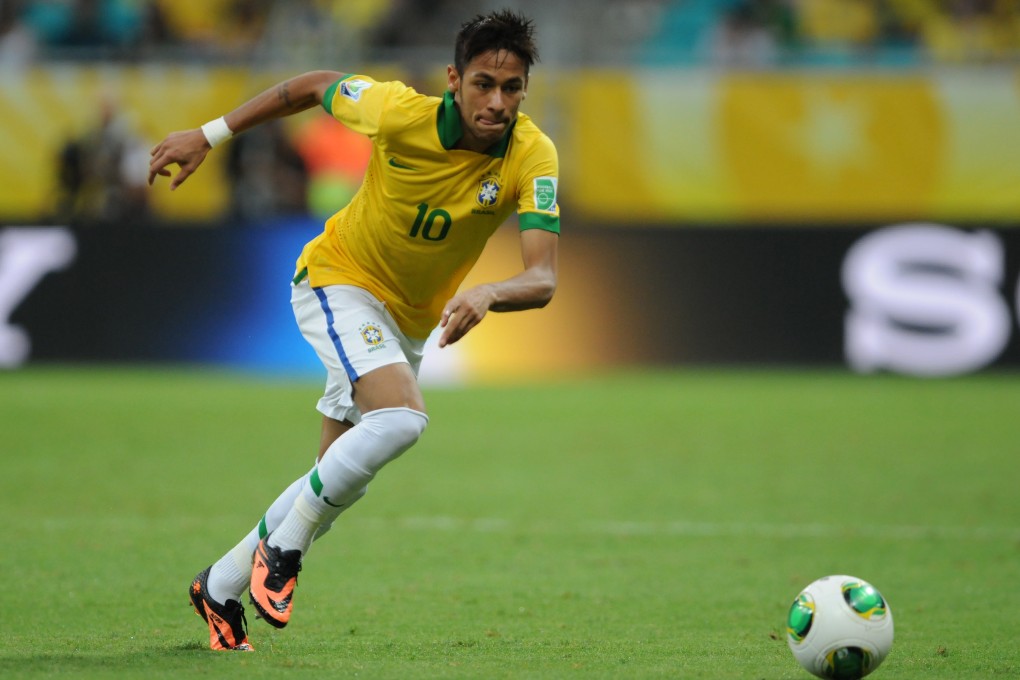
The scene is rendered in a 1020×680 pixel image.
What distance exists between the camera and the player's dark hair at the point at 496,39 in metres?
5.21

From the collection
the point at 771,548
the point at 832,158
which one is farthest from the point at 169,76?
the point at 771,548

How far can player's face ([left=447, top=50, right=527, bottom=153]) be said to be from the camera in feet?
17.1

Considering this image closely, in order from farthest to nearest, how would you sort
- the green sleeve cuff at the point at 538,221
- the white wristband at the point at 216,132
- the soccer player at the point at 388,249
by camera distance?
the white wristband at the point at 216,132, the green sleeve cuff at the point at 538,221, the soccer player at the point at 388,249

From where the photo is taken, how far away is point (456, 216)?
5.45 m

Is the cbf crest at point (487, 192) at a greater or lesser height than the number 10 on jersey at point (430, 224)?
greater

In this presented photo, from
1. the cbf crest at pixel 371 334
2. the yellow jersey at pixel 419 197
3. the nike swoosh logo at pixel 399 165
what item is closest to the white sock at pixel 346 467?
the cbf crest at pixel 371 334

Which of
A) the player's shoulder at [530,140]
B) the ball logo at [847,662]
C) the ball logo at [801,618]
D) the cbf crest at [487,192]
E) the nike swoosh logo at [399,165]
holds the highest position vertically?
the player's shoulder at [530,140]

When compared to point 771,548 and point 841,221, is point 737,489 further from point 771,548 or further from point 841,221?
point 841,221

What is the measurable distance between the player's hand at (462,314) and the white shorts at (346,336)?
56 centimetres

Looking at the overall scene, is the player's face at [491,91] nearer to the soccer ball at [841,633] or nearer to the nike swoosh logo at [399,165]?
the nike swoosh logo at [399,165]

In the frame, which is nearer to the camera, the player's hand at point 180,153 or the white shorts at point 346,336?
the white shorts at point 346,336

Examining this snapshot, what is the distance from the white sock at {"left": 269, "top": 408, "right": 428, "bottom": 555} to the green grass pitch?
0.46m

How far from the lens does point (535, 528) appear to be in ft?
27.6

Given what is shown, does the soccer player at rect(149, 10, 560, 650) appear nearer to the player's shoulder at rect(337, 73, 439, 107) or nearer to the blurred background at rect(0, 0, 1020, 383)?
the player's shoulder at rect(337, 73, 439, 107)
